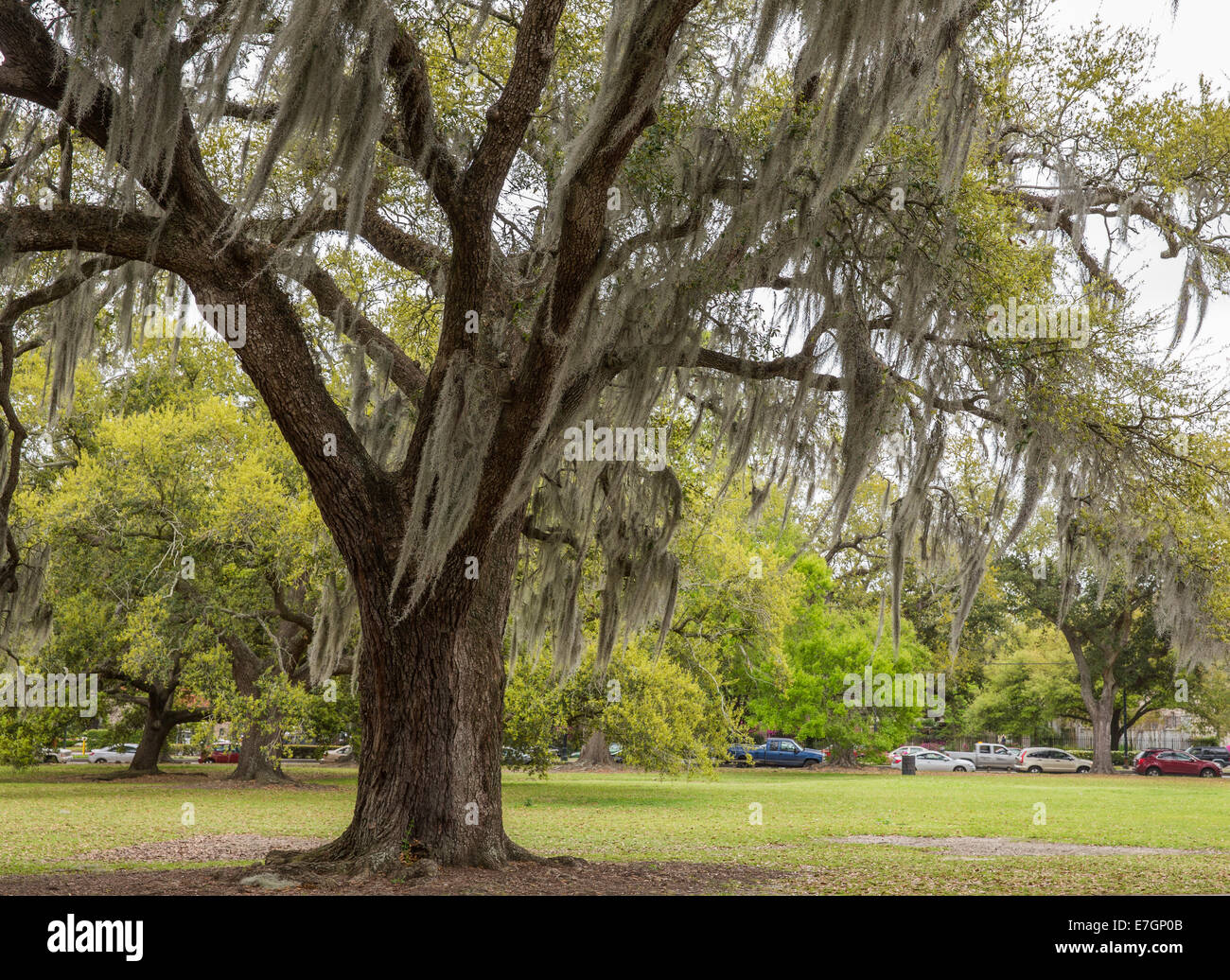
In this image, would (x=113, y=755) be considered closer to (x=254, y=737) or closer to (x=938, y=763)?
(x=254, y=737)

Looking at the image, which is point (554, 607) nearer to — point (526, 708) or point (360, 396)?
point (360, 396)

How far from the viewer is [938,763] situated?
39.4 metres

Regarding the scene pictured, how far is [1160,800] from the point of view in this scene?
20.0 metres

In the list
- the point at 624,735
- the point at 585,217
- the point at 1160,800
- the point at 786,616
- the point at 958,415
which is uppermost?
the point at 585,217

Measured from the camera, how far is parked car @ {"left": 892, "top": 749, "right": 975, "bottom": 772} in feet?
129

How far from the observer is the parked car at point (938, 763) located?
1548 inches

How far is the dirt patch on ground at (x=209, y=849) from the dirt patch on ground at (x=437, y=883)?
1.39m

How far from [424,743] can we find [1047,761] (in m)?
35.1

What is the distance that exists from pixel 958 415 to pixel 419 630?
16.3 ft

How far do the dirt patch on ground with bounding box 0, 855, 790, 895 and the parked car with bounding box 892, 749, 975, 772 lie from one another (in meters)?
33.4

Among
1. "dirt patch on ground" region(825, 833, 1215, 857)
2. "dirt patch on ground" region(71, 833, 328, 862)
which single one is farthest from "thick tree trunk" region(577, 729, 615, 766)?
"dirt patch on ground" region(71, 833, 328, 862)

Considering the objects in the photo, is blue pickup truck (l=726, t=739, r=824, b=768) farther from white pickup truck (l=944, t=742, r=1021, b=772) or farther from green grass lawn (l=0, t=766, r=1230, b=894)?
green grass lawn (l=0, t=766, r=1230, b=894)

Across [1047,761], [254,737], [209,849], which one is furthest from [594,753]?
[209,849]

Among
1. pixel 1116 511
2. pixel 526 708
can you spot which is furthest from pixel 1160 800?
pixel 1116 511
